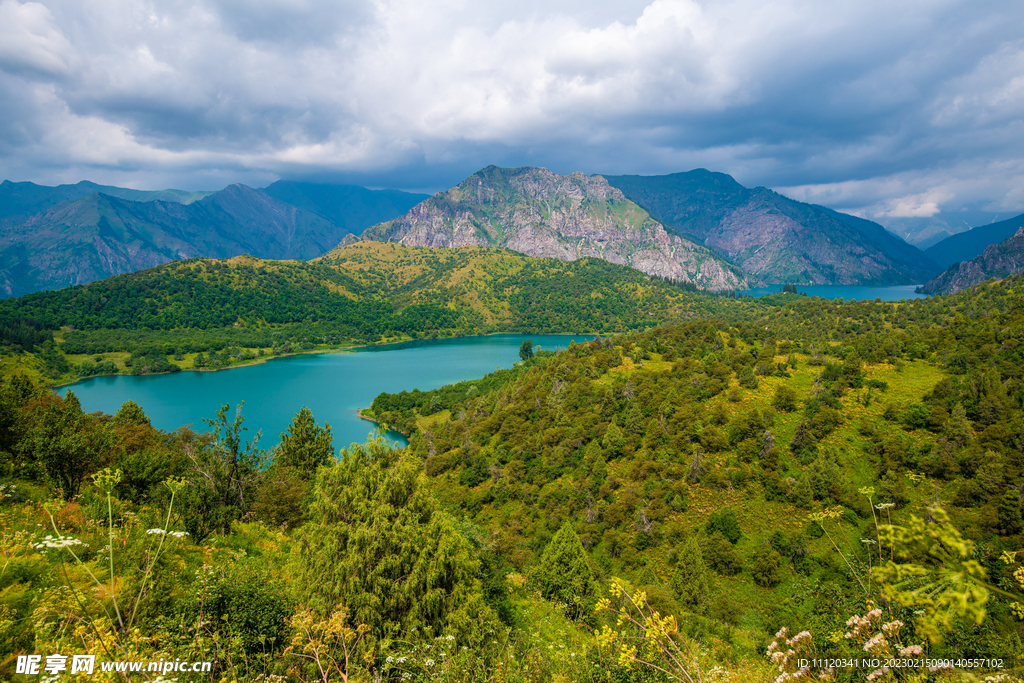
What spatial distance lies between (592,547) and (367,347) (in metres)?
153

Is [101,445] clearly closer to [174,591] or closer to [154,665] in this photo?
[174,591]

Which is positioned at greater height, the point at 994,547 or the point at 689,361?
the point at 689,361

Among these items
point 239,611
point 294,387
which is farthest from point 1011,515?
point 294,387

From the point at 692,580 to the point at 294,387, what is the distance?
313ft

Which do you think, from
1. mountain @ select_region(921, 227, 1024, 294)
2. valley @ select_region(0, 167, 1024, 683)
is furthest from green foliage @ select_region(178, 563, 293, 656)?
mountain @ select_region(921, 227, 1024, 294)

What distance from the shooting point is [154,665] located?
207 inches

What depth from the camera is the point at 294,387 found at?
97.8m

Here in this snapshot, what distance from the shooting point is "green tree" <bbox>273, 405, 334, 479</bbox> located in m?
34.4

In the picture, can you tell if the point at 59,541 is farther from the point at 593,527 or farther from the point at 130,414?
the point at 130,414

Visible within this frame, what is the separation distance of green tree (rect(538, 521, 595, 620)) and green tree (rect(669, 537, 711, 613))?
5125mm

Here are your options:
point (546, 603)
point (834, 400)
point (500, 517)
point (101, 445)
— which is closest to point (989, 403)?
point (834, 400)

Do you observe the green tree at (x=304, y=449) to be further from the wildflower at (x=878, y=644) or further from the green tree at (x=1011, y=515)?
the green tree at (x=1011, y=515)

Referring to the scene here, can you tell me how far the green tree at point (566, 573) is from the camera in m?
17.6

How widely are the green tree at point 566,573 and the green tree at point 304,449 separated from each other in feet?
66.9
